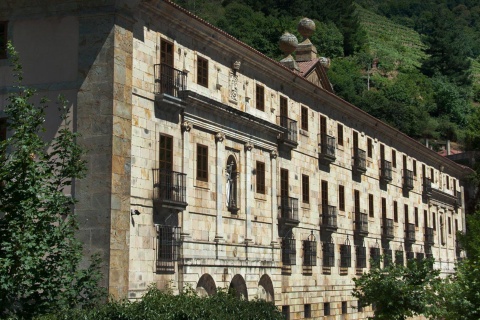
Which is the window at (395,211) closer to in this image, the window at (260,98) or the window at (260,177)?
the window at (260,98)

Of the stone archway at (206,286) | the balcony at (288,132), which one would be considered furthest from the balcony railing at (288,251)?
the stone archway at (206,286)

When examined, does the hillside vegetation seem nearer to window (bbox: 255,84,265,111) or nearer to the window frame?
window (bbox: 255,84,265,111)

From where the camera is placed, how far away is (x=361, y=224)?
43.6 metres

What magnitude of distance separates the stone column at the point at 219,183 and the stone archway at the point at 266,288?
4.00 metres

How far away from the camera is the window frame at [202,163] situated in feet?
Answer: 94.8

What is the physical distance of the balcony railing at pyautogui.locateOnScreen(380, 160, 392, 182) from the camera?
47.3 meters

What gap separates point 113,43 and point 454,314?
15.8 m

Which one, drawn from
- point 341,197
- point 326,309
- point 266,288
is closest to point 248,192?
point 266,288

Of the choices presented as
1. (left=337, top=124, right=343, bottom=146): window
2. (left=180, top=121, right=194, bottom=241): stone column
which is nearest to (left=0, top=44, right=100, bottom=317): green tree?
(left=180, top=121, right=194, bottom=241): stone column

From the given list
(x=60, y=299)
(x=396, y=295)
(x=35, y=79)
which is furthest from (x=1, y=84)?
(x=396, y=295)

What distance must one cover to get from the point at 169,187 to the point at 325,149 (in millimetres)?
14535

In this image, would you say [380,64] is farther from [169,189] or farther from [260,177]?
[169,189]

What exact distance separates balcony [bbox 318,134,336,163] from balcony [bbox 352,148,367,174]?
342cm

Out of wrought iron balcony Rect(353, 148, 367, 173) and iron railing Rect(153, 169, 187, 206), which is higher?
A: wrought iron balcony Rect(353, 148, 367, 173)
